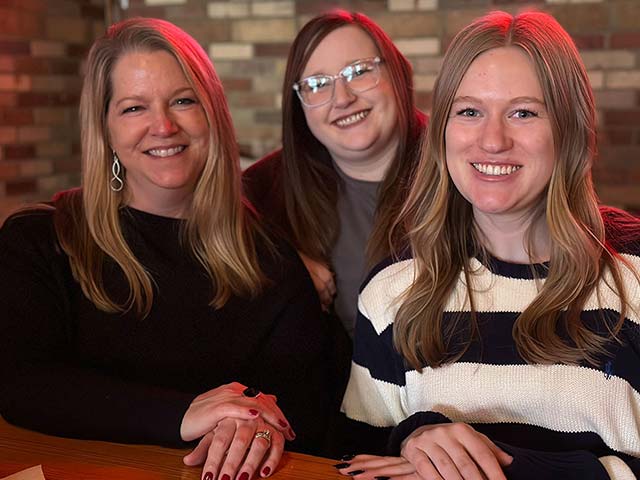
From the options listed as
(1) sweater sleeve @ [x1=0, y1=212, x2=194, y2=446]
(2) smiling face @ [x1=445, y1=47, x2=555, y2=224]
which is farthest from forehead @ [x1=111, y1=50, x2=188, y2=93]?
(2) smiling face @ [x1=445, y1=47, x2=555, y2=224]

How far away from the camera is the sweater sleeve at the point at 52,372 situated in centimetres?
158

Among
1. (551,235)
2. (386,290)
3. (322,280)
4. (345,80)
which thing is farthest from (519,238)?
(345,80)

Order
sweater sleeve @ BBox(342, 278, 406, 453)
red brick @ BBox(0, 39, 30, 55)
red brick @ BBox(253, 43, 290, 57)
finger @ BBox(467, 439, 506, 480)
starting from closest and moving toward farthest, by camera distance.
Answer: finger @ BBox(467, 439, 506, 480), sweater sleeve @ BBox(342, 278, 406, 453), red brick @ BBox(0, 39, 30, 55), red brick @ BBox(253, 43, 290, 57)

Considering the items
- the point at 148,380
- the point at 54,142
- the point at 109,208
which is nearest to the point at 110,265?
the point at 109,208

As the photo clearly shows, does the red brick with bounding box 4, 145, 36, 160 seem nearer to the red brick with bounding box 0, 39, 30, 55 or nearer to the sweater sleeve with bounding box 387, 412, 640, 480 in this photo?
the red brick with bounding box 0, 39, 30, 55

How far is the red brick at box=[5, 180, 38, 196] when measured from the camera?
3.37 meters

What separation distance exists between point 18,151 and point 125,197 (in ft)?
5.29

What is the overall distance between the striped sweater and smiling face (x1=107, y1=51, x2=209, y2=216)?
73 cm

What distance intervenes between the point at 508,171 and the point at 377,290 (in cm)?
41

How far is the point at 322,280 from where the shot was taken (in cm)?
222

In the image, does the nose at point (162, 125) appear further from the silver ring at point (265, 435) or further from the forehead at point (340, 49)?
the silver ring at point (265, 435)

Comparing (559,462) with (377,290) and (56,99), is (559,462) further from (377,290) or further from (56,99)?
(56,99)

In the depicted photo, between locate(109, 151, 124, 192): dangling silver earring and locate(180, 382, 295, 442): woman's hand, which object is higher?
locate(109, 151, 124, 192): dangling silver earring

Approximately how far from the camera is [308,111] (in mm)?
2293
